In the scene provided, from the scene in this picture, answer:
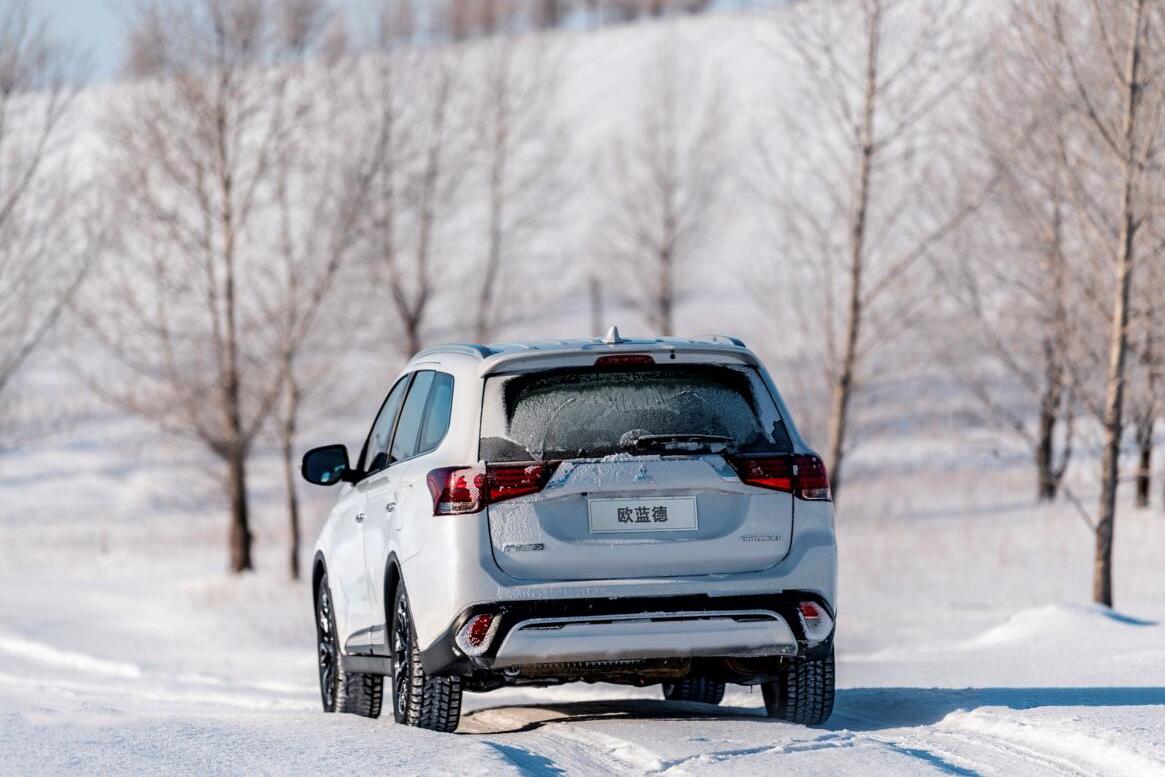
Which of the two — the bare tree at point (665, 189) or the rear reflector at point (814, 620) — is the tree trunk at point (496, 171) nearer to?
the bare tree at point (665, 189)

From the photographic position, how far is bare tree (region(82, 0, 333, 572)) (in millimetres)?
25625

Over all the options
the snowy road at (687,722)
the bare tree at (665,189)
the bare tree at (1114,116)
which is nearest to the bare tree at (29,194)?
the snowy road at (687,722)

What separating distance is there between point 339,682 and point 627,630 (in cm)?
315

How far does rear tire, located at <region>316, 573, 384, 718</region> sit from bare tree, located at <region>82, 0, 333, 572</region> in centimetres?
1661

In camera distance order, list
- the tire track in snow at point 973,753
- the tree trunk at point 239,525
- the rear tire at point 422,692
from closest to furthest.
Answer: the tire track in snow at point 973,753, the rear tire at point 422,692, the tree trunk at point 239,525

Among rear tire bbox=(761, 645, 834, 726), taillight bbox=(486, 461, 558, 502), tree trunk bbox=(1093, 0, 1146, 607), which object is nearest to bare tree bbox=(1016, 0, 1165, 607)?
tree trunk bbox=(1093, 0, 1146, 607)

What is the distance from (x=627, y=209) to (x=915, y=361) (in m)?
18.8

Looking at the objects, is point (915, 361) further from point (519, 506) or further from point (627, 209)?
point (519, 506)

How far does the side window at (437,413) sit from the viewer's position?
741 cm

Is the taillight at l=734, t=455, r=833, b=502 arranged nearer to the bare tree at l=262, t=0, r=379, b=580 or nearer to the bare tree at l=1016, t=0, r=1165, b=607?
the bare tree at l=1016, t=0, r=1165, b=607

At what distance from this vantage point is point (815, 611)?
711cm

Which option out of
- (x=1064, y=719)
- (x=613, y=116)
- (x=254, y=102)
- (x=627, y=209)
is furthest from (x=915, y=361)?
(x=613, y=116)

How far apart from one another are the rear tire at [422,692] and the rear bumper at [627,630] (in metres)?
0.35

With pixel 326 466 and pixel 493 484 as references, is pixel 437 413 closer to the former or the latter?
pixel 493 484
